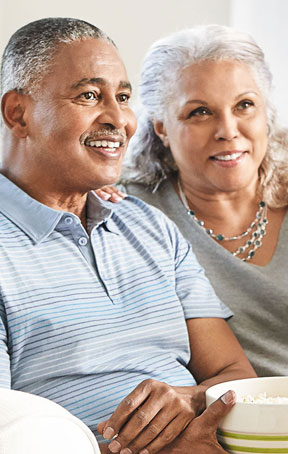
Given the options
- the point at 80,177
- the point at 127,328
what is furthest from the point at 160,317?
the point at 80,177

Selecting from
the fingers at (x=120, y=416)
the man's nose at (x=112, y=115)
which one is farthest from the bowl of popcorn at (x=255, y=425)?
the man's nose at (x=112, y=115)

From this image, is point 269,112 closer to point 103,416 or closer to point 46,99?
point 46,99

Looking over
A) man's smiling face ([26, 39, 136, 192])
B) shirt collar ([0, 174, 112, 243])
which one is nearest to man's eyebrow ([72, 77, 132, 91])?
man's smiling face ([26, 39, 136, 192])

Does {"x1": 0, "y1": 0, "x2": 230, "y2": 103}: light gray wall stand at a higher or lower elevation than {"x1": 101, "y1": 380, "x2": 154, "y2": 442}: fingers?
higher

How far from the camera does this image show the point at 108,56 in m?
1.61

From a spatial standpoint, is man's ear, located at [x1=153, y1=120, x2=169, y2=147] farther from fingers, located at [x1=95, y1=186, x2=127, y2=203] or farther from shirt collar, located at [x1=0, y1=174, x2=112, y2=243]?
shirt collar, located at [x1=0, y1=174, x2=112, y2=243]

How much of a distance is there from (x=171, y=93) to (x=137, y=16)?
2.78 feet

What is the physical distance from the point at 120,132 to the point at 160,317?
42 cm

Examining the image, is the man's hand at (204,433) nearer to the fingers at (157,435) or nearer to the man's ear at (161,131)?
the fingers at (157,435)

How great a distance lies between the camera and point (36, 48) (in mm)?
1583

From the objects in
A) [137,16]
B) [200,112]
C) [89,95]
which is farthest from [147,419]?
[137,16]

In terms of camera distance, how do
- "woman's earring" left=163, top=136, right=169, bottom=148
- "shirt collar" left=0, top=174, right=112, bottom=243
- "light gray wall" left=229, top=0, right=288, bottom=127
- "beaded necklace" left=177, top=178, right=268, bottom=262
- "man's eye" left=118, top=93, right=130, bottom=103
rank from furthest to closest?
1. "light gray wall" left=229, top=0, right=288, bottom=127
2. "woman's earring" left=163, top=136, right=169, bottom=148
3. "beaded necklace" left=177, top=178, right=268, bottom=262
4. "man's eye" left=118, top=93, right=130, bottom=103
5. "shirt collar" left=0, top=174, right=112, bottom=243

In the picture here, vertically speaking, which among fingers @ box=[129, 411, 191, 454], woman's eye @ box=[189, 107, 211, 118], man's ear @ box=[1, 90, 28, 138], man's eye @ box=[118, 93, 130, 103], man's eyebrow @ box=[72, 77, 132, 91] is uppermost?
man's eyebrow @ box=[72, 77, 132, 91]

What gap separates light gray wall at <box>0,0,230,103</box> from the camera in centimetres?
283
